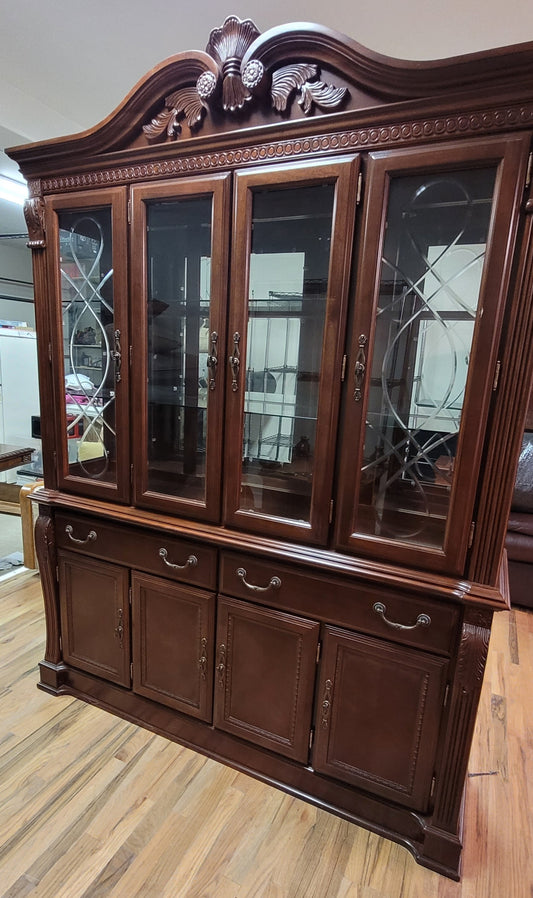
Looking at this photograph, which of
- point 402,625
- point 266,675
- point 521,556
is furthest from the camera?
point 521,556

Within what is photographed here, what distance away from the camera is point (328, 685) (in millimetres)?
1460

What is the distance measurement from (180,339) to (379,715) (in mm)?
1418

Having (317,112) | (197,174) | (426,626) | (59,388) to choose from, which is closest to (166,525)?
(59,388)

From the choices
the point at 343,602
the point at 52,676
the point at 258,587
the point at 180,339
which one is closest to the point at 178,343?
the point at 180,339

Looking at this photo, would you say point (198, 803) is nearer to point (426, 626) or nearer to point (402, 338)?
point (426, 626)

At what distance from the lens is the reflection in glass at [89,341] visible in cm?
166

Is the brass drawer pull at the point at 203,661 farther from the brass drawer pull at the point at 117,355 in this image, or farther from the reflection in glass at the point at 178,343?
the brass drawer pull at the point at 117,355

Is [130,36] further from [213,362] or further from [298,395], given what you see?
[298,395]

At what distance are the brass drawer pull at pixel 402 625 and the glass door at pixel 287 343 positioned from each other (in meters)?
0.27

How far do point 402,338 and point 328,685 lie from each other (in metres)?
1.11

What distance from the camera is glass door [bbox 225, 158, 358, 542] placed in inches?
50.4

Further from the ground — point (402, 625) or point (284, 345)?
point (284, 345)

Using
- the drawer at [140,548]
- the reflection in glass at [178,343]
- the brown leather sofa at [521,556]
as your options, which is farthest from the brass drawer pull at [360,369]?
the brown leather sofa at [521,556]

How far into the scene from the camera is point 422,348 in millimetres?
1298
